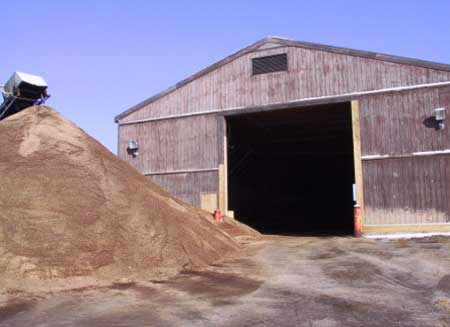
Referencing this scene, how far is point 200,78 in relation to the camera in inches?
1012

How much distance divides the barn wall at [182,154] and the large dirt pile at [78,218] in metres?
8.38

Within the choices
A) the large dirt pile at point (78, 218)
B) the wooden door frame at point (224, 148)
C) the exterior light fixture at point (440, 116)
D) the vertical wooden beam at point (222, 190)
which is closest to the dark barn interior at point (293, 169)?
the wooden door frame at point (224, 148)

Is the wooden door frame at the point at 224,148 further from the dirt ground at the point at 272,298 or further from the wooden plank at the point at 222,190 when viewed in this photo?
the dirt ground at the point at 272,298

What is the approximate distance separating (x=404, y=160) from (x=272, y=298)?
14.0m

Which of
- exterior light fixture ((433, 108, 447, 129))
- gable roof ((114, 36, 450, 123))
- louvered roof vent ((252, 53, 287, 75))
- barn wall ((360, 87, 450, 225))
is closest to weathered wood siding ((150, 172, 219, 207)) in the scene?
gable roof ((114, 36, 450, 123))

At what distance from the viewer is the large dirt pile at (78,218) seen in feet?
34.9

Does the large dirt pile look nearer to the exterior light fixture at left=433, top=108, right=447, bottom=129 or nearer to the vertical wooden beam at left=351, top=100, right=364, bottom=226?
the vertical wooden beam at left=351, top=100, right=364, bottom=226

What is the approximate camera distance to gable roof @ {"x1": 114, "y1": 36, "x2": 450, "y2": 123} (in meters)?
20.8

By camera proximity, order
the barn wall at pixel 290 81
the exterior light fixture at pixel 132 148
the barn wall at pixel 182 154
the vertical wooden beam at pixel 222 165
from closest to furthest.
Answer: the barn wall at pixel 290 81, the vertical wooden beam at pixel 222 165, the barn wall at pixel 182 154, the exterior light fixture at pixel 132 148

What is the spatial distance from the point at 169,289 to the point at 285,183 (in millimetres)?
29950

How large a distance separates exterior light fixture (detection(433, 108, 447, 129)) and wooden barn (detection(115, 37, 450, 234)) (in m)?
0.04

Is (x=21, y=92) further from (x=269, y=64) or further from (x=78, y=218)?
(x=78, y=218)

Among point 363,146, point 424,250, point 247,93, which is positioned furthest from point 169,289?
point 247,93

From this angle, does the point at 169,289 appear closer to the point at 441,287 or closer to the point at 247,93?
the point at 441,287
